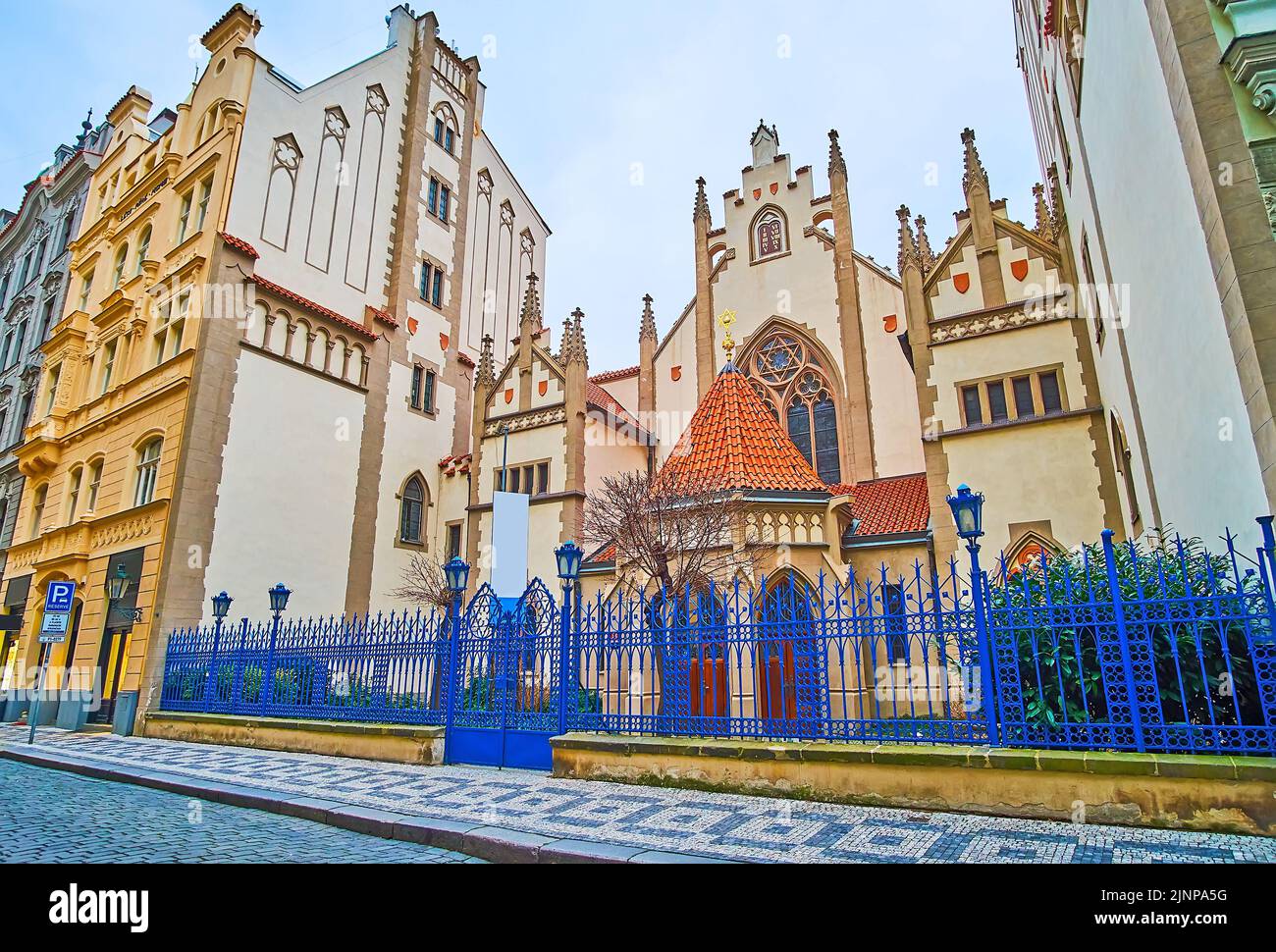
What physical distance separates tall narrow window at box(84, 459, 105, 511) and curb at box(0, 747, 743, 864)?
49.5 ft

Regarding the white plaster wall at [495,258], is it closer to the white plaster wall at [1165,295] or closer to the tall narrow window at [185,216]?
the tall narrow window at [185,216]

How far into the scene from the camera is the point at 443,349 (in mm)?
27000

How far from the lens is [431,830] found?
255 inches

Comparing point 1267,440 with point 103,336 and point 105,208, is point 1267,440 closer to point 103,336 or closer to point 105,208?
point 103,336

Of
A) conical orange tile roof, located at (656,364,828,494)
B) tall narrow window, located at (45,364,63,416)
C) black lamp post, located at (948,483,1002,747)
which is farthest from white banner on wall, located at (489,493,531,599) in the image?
tall narrow window, located at (45,364,63,416)

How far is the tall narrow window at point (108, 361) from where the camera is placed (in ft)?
75.3

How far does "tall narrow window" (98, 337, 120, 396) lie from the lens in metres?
23.0

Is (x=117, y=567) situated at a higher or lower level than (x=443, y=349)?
lower

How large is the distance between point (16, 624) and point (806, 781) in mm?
26167

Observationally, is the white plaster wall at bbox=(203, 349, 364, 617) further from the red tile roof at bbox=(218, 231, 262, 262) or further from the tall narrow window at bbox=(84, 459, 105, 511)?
the tall narrow window at bbox=(84, 459, 105, 511)

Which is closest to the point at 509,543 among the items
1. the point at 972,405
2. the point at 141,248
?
the point at 972,405
